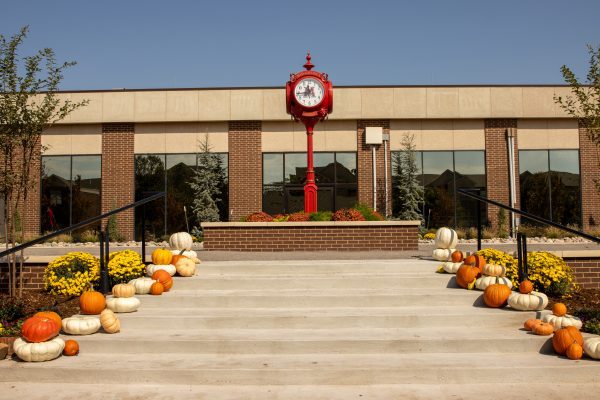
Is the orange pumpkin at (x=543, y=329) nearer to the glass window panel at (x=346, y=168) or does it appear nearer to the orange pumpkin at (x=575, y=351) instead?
the orange pumpkin at (x=575, y=351)

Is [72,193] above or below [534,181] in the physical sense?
below

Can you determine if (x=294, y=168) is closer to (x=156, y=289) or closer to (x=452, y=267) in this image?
(x=452, y=267)

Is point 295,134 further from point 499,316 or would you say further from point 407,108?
point 499,316

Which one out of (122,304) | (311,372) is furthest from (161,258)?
(311,372)

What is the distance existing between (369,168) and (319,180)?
2298mm

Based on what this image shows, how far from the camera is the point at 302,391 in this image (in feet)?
16.7

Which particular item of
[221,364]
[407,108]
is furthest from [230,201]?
[221,364]

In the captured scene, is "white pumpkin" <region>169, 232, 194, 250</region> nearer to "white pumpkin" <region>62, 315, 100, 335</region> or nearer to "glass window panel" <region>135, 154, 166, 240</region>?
"white pumpkin" <region>62, 315, 100, 335</region>

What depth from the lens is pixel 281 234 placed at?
13.5 meters

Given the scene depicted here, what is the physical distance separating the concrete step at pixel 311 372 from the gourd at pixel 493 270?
7.03 ft

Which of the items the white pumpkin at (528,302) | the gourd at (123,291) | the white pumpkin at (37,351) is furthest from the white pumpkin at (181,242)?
the white pumpkin at (528,302)

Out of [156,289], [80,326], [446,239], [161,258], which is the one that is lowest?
[80,326]

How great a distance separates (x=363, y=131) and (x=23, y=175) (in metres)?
16.8

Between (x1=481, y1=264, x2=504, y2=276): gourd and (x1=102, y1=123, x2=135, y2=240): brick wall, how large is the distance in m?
19.3
